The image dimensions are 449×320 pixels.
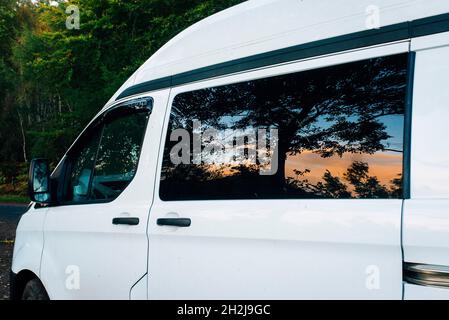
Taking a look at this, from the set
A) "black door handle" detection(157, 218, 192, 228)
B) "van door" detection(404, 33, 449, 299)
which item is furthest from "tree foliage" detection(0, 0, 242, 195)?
"van door" detection(404, 33, 449, 299)

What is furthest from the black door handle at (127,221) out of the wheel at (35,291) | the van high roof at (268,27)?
the wheel at (35,291)

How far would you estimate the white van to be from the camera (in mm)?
1550

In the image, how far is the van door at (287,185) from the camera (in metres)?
1.62

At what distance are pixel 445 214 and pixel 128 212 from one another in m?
1.72

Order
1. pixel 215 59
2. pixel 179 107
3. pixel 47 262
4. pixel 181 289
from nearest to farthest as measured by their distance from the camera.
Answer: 1. pixel 181 289
2. pixel 215 59
3. pixel 179 107
4. pixel 47 262

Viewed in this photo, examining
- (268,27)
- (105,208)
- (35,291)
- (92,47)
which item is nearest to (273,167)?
(268,27)

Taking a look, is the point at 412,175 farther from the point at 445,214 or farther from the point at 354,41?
the point at 354,41

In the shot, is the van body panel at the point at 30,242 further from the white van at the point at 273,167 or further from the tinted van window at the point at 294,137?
the tinted van window at the point at 294,137

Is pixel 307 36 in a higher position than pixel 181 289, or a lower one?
higher

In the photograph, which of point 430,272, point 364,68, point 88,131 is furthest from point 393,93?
point 88,131

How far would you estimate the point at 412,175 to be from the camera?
5.04 feet

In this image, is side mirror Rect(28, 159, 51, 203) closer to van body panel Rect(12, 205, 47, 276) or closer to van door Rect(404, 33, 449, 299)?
van body panel Rect(12, 205, 47, 276)

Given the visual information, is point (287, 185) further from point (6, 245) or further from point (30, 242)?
point (6, 245)

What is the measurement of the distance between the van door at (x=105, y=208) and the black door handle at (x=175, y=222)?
0.15m
